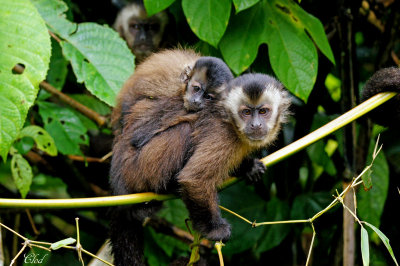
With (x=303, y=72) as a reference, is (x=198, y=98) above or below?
below

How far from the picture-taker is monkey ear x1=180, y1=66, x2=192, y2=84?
143 inches

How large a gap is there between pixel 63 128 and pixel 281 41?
1.98m

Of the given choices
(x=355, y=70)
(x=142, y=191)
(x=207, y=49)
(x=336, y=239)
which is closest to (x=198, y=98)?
(x=142, y=191)

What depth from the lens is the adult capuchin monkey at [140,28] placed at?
6285 mm

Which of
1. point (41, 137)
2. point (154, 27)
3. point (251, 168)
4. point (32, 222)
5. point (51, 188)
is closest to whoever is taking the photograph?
point (251, 168)

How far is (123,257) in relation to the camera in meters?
3.55

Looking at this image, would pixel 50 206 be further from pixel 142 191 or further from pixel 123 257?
pixel 123 257

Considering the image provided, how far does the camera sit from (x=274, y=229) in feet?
16.2

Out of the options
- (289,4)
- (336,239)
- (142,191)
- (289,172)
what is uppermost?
(289,4)

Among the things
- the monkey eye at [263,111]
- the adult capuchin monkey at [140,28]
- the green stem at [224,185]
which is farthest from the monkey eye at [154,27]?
the green stem at [224,185]

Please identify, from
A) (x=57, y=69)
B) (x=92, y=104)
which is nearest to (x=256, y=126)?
(x=57, y=69)

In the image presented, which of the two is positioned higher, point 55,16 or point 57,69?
point 55,16

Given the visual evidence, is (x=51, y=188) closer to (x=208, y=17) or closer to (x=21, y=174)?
(x=21, y=174)

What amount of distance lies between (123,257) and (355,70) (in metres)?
2.59
